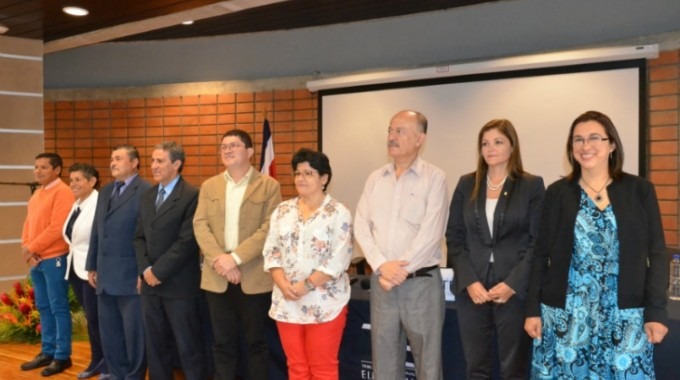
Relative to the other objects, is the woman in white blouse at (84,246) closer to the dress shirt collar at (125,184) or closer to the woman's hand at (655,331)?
the dress shirt collar at (125,184)

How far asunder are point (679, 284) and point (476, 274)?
4.11ft

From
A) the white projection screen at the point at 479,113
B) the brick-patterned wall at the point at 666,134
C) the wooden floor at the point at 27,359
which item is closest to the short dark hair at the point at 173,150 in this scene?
the wooden floor at the point at 27,359

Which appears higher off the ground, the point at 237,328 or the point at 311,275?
the point at 311,275

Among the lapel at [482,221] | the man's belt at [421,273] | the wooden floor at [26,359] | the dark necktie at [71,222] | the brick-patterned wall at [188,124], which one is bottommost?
the wooden floor at [26,359]

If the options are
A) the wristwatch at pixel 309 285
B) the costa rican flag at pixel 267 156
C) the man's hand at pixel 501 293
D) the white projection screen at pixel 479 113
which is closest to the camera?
the man's hand at pixel 501 293

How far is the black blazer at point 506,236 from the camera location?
2.61 meters

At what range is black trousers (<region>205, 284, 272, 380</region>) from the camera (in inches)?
129

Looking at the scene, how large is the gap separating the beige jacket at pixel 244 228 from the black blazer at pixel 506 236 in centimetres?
103

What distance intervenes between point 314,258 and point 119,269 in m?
1.32

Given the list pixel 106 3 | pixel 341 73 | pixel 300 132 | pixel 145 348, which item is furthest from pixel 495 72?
pixel 145 348

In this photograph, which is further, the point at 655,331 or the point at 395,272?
the point at 395,272

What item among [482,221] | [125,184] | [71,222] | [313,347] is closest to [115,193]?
[125,184]

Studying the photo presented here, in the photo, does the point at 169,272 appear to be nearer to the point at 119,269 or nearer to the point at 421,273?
the point at 119,269

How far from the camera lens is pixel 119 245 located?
3.68 metres
